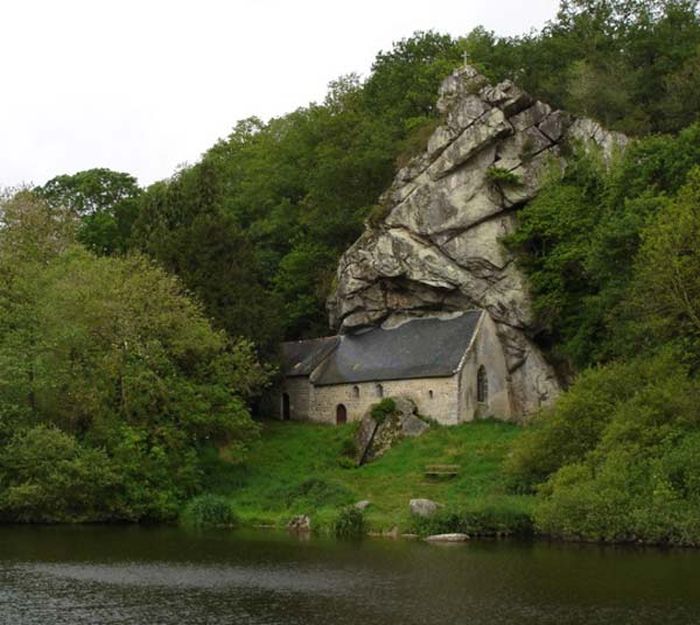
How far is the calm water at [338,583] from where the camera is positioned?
26422mm

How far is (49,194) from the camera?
90.2 metres

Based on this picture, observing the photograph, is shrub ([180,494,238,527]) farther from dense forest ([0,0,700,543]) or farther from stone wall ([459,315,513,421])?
stone wall ([459,315,513,421])

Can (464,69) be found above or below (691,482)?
above

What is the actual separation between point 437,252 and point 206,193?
15.2 m

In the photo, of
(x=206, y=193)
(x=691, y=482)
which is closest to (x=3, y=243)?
(x=206, y=193)

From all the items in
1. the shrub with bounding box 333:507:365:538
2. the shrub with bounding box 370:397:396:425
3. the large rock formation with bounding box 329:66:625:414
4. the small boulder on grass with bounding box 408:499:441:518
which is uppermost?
the large rock formation with bounding box 329:66:625:414

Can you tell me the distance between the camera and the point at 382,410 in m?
58.8

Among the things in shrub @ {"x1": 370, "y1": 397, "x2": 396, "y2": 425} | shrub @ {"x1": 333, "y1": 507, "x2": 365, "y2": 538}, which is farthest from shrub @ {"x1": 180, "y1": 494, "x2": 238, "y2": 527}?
shrub @ {"x1": 370, "y1": 397, "x2": 396, "y2": 425}

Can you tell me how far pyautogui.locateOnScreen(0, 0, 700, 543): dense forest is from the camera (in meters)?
43.7

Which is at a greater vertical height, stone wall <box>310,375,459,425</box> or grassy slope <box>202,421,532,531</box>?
stone wall <box>310,375,459,425</box>

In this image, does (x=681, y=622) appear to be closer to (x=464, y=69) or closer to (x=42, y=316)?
(x=42, y=316)

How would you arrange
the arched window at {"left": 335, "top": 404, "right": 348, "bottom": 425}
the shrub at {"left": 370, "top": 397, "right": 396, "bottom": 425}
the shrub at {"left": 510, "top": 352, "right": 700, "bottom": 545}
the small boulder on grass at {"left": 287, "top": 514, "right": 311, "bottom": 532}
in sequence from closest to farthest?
1. the shrub at {"left": 510, "top": 352, "right": 700, "bottom": 545}
2. the small boulder on grass at {"left": 287, "top": 514, "right": 311, "bottom": 532}
3. the shrub at {"left": 370, "top": 397, "right": 396, "bottom": 425}
4. the arched window at {"left": 335, "top": 404, "right": 348, "bottom": 425}

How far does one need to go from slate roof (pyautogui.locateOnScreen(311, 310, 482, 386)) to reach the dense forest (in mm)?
4301

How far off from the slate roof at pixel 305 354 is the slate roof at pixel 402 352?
54 centimetres
